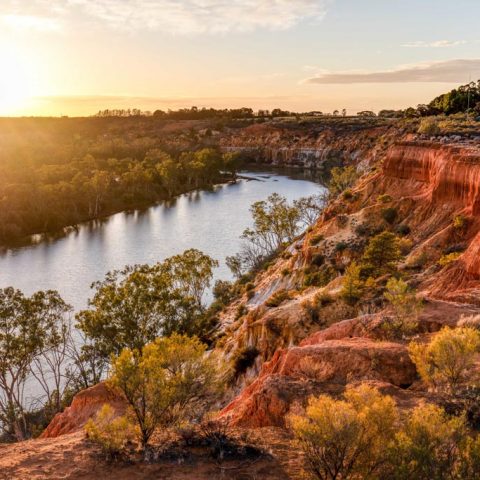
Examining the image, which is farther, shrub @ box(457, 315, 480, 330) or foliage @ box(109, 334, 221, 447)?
shrub @ box(457, 315, 480, 330)

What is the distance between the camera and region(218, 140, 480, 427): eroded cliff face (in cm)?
1605

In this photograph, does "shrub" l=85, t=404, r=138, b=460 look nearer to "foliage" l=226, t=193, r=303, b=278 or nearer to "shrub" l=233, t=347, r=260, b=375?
"shrub" l=233, t=347, r=260, b=375

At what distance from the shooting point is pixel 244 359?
95.0ft

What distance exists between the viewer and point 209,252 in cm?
6900

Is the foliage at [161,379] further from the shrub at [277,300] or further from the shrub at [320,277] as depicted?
the shrub at [320,277]

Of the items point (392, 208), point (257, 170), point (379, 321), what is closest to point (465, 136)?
point (392, 208)

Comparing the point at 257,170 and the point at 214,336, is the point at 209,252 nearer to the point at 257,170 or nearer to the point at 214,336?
the point at 214,336

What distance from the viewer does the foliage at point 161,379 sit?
557 inches

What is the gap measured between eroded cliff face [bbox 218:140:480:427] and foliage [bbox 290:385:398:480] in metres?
3.40

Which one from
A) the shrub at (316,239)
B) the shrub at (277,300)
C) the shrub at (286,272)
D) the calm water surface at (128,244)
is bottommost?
the calm water surface at (128,244)

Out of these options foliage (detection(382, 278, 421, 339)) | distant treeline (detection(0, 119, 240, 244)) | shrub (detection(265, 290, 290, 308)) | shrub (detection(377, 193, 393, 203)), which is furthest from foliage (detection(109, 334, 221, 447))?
distant treeline (detection(0, 119, 240, 244))

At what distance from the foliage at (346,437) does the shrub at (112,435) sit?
5460 millimetres

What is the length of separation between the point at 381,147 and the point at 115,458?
8535 cm

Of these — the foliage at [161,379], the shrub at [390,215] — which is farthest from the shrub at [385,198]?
the foliage at [161,379]
